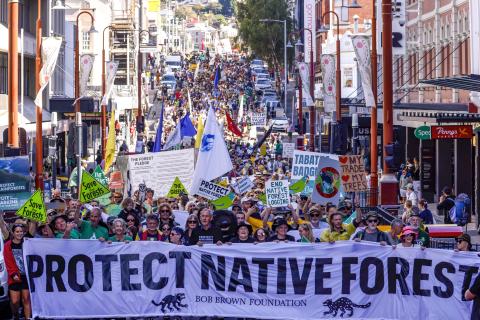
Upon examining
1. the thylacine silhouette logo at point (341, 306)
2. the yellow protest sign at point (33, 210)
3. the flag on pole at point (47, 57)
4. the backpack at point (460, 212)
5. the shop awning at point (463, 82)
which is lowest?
the thylacine silhouette logo at point (341, 306)

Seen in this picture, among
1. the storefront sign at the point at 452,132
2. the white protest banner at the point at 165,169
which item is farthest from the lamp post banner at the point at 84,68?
the white protest banner at the point at 165,169

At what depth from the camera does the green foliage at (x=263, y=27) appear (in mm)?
106188

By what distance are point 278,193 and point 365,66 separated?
9666 mm

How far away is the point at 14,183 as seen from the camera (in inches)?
832

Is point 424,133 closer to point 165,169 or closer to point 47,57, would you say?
point 165,169

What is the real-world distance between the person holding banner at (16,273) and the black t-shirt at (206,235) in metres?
2.21

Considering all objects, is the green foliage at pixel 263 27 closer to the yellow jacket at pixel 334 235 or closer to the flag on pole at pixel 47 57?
the flag on pole at pixel 47 57

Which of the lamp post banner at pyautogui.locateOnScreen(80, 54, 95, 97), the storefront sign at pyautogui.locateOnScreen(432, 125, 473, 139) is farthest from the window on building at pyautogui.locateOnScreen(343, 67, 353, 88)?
the storefront sign at pyautogui.locateOnScreen(432, 125, 473, 139)

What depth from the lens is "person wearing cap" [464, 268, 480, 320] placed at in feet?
44.7

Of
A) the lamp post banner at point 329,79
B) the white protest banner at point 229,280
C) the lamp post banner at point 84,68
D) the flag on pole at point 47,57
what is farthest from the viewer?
the lamp post banner at point 329,79

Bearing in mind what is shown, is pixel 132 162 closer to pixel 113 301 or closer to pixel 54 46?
pixel 54 46

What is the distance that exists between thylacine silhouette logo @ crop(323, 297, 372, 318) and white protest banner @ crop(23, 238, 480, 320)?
0.04ft

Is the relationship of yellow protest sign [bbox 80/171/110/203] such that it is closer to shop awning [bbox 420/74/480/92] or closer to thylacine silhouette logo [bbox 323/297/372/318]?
thylacine silhouette logo [bbox 323/297/372/318]

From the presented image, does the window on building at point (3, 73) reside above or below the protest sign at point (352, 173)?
above
